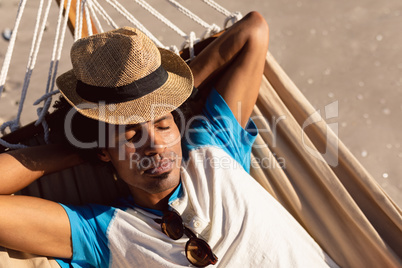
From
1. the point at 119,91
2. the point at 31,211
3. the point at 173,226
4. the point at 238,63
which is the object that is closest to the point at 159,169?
Result: the point at 173,226

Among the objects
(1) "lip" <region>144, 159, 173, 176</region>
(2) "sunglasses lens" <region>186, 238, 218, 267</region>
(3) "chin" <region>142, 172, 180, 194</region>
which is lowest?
(2) "sunglasses lens" <region>186, 238, 218, 267</region>

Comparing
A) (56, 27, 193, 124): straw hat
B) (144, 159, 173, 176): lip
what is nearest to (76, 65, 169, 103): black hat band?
(56, 27, 193, 124): straw hat

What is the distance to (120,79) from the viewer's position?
1.26 m

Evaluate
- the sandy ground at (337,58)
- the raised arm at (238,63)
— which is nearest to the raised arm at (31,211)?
the raised arm at (238,63)

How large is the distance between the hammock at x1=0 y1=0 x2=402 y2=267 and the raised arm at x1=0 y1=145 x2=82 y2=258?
0.54 ft

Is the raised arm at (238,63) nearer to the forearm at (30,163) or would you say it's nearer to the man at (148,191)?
the man at (148,191)

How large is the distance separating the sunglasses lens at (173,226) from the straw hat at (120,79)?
346 mm

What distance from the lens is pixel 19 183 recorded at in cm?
142

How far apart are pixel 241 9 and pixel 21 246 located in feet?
9.75

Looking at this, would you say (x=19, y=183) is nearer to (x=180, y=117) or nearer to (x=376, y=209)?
(x=180, y=117)

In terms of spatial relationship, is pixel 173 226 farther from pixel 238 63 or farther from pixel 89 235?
pixel 238 63

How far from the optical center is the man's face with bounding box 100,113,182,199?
137 centimetres

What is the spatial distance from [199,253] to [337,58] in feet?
7.95

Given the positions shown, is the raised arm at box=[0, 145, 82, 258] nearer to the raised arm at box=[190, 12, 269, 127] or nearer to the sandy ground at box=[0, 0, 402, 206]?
the raised arm at box=[190, 12, 269, 127]
